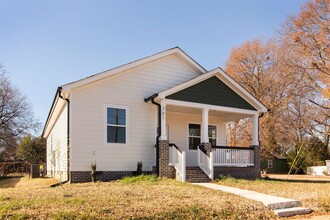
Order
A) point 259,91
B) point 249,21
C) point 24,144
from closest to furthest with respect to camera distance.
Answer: point 249,21
point 24,144
point 259,91

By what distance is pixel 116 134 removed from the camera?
1412 centimetres

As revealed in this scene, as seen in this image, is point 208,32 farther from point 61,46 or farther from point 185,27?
point 61,46

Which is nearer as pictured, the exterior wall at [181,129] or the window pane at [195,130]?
the exterior wall at [181,129]

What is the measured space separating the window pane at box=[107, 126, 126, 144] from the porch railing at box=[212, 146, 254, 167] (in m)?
4.26

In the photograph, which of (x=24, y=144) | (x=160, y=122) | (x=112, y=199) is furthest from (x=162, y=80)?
(x=24, y=144)

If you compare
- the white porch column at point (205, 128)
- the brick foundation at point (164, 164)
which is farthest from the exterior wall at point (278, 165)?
the brick foundation at point (164, 164)

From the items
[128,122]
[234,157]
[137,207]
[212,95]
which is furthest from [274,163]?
[137,207]

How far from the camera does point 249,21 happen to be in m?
18.5

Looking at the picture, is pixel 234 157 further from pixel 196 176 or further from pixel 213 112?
pixel 196 176

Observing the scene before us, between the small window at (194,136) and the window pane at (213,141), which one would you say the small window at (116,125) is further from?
the window pane at (213,141)

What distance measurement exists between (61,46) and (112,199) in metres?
8.41

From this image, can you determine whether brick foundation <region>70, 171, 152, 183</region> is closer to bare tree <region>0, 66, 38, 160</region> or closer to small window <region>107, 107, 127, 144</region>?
small window <region>107, 107, 127, 144</region>

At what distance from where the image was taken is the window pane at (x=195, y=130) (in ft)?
56.9

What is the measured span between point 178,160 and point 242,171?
A: 3.89 meters
